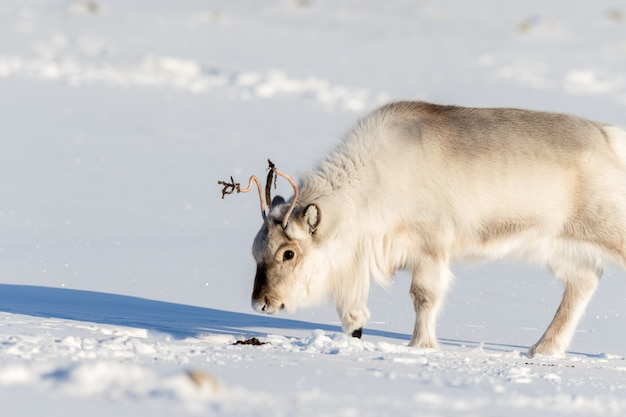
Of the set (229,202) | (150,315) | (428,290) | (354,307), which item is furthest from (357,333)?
(229,202)

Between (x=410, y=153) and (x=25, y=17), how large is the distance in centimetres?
1419

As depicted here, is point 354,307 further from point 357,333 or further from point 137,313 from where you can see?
point 137,313

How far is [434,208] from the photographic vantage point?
6.97 m

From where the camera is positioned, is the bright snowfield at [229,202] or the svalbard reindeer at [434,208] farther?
the svalbard reindeer at [434,208]

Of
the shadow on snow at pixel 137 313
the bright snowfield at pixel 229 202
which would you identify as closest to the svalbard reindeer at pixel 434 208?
the bright snowfield at pixel 229 202

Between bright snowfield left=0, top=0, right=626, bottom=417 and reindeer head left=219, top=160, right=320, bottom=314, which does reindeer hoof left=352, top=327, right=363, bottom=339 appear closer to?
bright snowfield left=0, top=0, right=626, bottom=417

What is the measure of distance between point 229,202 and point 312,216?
14.4 feet

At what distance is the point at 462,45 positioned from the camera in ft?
64.8

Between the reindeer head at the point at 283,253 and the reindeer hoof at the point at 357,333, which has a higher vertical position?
the reindeer head at the point at 283,253

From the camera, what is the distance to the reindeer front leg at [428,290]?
22.8 ft

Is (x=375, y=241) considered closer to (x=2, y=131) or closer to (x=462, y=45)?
(x=2, y=131)

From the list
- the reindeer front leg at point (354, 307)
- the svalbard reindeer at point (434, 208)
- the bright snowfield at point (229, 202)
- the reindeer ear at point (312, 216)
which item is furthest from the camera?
the reindeer front leg at point (354, 307)

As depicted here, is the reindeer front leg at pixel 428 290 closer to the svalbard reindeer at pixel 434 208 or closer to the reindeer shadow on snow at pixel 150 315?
the svalbard reindeer at pixel 434 208

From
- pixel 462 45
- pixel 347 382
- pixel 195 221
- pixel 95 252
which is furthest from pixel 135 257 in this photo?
pixel 462 45
